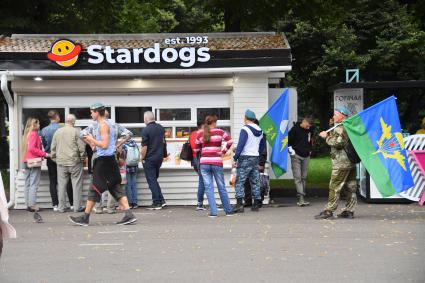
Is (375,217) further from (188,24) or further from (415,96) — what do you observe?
(188,24)

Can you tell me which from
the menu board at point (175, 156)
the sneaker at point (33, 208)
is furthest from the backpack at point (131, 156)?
the sneaker at point (33, 208)

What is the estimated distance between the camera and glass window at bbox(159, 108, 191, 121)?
17578 millimetres

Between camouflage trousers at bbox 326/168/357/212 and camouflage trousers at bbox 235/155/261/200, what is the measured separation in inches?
72.1

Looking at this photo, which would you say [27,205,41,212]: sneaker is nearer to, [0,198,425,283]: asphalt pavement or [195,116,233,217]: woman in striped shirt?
[0,198,425,283]: asphalt pavement

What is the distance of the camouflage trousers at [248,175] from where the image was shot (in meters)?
15.5

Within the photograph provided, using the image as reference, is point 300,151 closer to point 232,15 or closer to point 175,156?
point 175,156

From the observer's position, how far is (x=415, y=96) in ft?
97.9

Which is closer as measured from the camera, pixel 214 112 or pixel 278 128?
pixel 278 128

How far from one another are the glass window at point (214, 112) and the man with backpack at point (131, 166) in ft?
5.35

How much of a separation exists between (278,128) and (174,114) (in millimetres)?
2267

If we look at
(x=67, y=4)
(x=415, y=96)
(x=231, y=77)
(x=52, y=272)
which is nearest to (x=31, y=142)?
(x=231, y=77)

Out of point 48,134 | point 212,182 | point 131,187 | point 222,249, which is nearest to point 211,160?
point 212,182

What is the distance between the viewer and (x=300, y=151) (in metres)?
17.1

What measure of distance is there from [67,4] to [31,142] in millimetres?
11437
